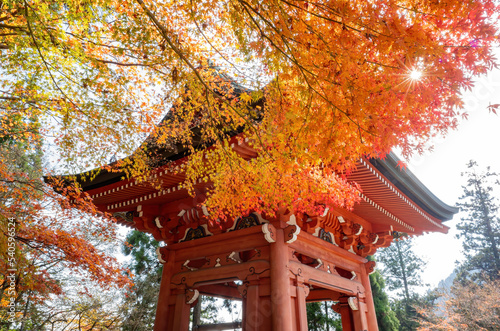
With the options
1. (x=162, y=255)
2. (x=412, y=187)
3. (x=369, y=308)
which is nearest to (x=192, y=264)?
(x=162, y=255)

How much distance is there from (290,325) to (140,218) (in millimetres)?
3510

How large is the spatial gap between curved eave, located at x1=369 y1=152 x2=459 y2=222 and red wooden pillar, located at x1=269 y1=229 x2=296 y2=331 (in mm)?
2064

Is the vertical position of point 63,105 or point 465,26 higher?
point 63,105

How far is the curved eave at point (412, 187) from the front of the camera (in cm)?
538

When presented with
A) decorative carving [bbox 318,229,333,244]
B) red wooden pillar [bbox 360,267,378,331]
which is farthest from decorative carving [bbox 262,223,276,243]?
red wooden pillar [bbox 360,267,378,331]

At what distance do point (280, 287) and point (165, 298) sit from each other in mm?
2313

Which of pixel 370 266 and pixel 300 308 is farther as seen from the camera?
pixel 370 266

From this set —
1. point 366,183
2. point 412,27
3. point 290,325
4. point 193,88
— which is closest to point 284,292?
point 290,325

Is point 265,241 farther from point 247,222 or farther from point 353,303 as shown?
point 353,303

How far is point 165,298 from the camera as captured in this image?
5.67 m

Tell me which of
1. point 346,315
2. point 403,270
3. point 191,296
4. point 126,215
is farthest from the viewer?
point 403,270

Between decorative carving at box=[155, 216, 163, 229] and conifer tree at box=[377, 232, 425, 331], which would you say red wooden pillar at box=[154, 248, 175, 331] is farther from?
conifer tree at box=[377, 232, 425, 331]

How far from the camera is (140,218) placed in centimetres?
627

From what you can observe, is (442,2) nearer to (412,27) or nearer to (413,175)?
(412,27)
